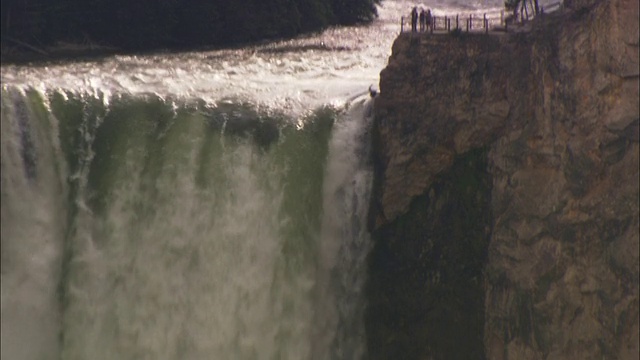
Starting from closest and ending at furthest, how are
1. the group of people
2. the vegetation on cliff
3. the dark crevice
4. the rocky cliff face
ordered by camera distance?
1. the rocky cliff face
2. the dark crevice
3. the group of people
4. the vegetation on cliff

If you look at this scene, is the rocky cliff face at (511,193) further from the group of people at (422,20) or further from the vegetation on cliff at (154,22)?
the vegetation on cliff at (154,22)

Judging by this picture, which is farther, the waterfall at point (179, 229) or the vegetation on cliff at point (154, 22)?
the vegetation on cliff at point (154, 22)

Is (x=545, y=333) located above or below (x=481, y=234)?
below

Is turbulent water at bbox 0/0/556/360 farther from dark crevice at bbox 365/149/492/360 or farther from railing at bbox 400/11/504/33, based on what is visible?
railing at bbox 400/11/504/33

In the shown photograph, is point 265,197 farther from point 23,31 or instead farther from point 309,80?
point 23,31

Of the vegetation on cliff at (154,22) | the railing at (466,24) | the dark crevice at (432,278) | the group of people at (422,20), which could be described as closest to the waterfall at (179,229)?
the dark crevice at (432,278)

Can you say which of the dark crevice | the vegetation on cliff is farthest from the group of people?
the vegetation on cliff

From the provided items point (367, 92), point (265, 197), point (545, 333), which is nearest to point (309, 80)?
point (367, 92)
